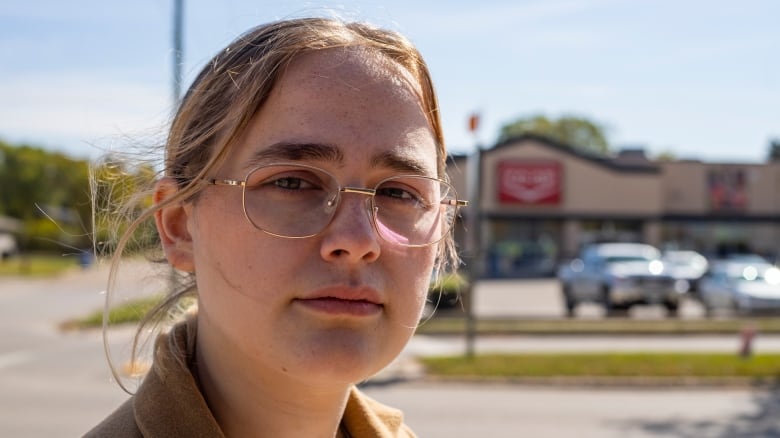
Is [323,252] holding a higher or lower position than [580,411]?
higher

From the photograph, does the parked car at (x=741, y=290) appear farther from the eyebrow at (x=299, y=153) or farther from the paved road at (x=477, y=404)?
the eyebrow at (x=299, y=153)

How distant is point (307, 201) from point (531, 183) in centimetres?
5386

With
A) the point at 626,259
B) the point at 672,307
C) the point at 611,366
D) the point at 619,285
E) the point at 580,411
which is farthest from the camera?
the point at 626,259

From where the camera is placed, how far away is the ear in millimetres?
1685

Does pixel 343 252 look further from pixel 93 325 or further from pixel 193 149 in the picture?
pixel 93 325

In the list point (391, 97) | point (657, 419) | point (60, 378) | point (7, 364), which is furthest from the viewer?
point (7, 364)

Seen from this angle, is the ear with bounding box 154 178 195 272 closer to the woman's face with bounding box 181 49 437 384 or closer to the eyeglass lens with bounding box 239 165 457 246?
the woman's face with bounding box 181 49 437 384

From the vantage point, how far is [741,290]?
2567cm

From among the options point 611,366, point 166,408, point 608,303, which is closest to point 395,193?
point 166,408

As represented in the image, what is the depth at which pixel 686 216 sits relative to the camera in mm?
59031

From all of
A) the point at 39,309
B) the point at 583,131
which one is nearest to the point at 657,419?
the point at 39,309

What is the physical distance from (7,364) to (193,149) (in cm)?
1475

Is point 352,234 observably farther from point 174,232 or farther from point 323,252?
point 174,232

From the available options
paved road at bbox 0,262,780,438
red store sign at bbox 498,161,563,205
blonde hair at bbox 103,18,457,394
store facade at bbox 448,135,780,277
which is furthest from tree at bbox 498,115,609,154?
blonde hair at bbox 103,18,457,394
